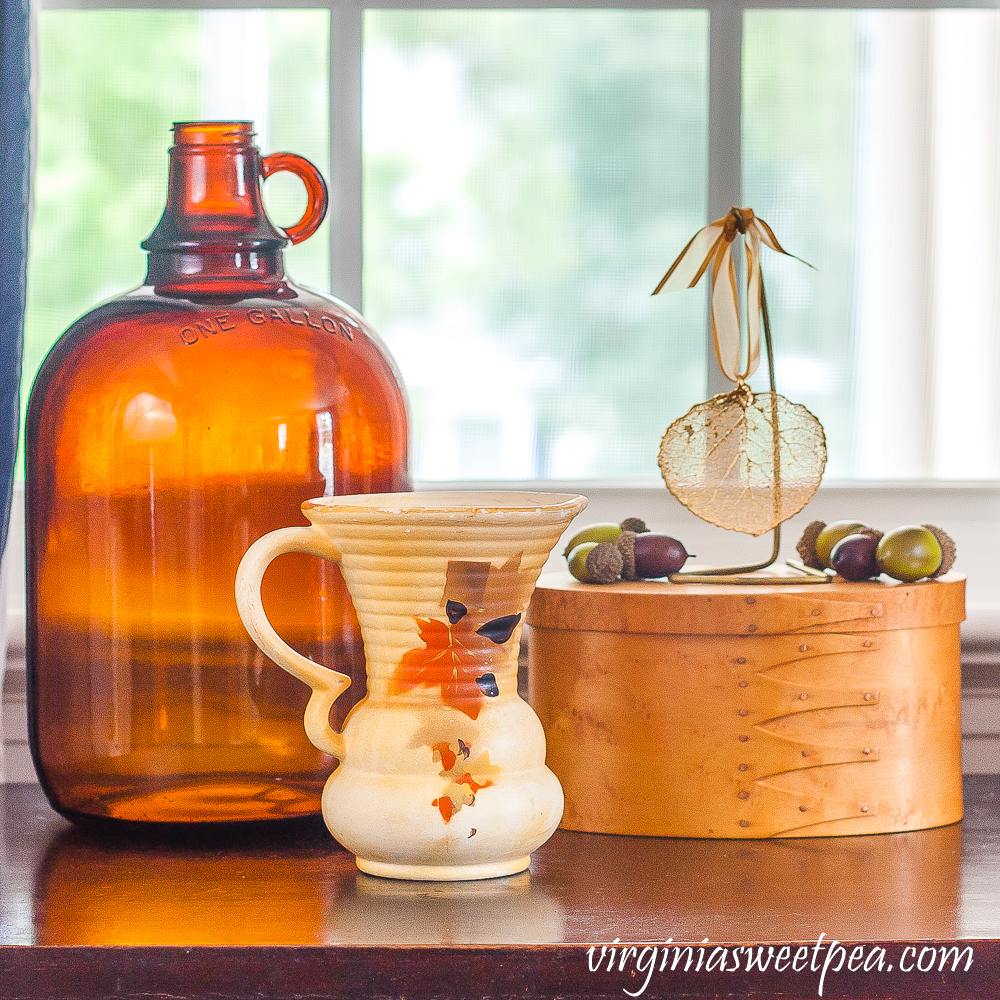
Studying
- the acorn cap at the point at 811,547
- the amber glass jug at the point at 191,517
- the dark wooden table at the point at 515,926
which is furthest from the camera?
the acorn cap at the point at 811,547

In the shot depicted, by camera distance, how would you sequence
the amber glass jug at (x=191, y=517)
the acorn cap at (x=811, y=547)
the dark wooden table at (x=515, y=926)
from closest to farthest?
the dark wooden table at (x=515, y=926) → the amber glass jug at (x=191, y=517) → the acorn cap at (x=811, y=547)

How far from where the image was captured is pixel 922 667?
29.2 inches

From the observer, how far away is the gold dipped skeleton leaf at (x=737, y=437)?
79cm

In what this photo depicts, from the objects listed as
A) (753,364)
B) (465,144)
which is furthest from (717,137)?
(753,364)

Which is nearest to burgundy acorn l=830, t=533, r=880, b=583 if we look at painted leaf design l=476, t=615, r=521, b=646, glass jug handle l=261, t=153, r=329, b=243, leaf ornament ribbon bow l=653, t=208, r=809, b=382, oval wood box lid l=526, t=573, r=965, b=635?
oval wood box lid l=526, t=573, r=965, b=635

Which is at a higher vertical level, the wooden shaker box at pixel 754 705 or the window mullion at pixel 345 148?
the window mullion at pixel 345 148

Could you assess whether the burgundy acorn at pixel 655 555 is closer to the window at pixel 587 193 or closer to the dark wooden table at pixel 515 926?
the dark wooden table at pixel 515 926

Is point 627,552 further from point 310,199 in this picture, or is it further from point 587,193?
point 587,193

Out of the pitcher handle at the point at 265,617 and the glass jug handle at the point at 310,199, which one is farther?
the glass jug handle at the point at 310,199

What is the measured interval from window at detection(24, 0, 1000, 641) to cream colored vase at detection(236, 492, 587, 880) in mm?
463

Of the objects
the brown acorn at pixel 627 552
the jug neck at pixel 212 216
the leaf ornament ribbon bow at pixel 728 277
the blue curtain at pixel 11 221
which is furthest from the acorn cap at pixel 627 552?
the blue curtain at pixel 11 221

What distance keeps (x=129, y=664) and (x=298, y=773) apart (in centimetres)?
12

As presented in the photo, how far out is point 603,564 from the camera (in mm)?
766

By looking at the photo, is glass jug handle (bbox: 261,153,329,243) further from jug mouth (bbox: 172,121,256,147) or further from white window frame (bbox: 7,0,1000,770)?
white window frame (bbox: 7,0,1000,770)
